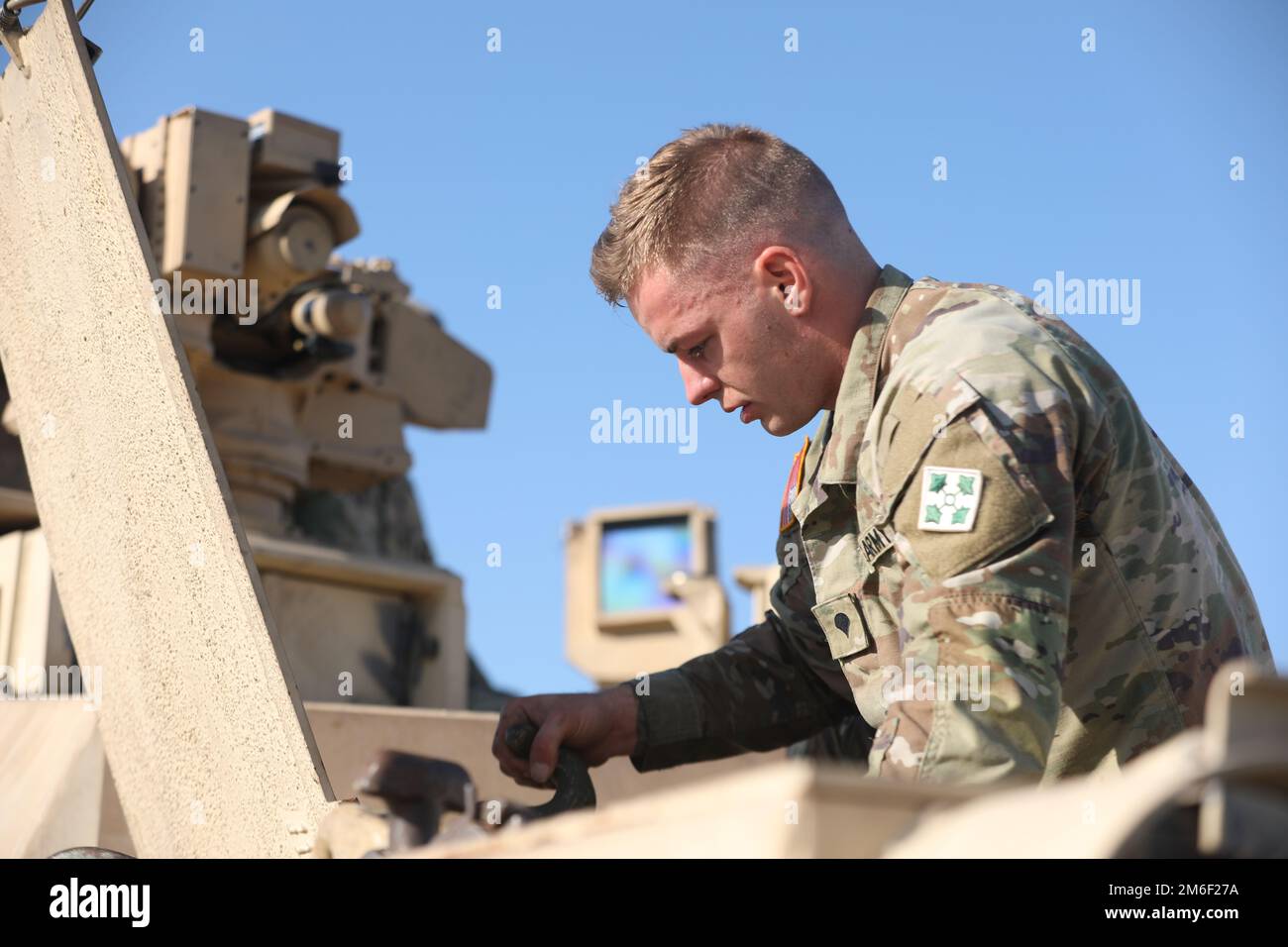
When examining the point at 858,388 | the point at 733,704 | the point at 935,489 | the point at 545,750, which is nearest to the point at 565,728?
the point at 545,750

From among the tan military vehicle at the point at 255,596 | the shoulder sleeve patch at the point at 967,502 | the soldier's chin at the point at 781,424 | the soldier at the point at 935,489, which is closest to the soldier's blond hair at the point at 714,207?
the soldier at the point at 935,489

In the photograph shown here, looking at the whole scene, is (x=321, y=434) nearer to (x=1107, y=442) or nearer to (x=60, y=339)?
(x=60, y=339)

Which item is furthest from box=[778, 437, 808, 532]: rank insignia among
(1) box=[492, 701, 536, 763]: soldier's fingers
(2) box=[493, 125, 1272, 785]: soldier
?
(1) box=[492, 701, 536, 763]: soldier's fingers

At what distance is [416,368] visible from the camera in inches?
241

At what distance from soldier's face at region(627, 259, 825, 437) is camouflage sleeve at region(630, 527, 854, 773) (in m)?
0.47

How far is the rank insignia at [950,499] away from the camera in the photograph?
1741 mm

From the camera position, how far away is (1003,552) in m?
1.72

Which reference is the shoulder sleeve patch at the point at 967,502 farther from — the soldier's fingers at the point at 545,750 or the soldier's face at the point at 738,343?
the soldier's fingers at the point at 545,750

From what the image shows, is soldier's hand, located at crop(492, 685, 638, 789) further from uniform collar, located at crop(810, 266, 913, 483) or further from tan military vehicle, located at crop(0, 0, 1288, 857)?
uniform collar, located at crop(810, 266, 913, 483)

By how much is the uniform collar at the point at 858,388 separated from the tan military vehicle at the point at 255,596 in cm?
43

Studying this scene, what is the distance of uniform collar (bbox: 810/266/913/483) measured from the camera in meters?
2.12

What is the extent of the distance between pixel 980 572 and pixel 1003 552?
0.03 metres

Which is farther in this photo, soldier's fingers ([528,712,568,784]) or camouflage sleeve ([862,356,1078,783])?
soldier's fingers ([528,712,568,784])
